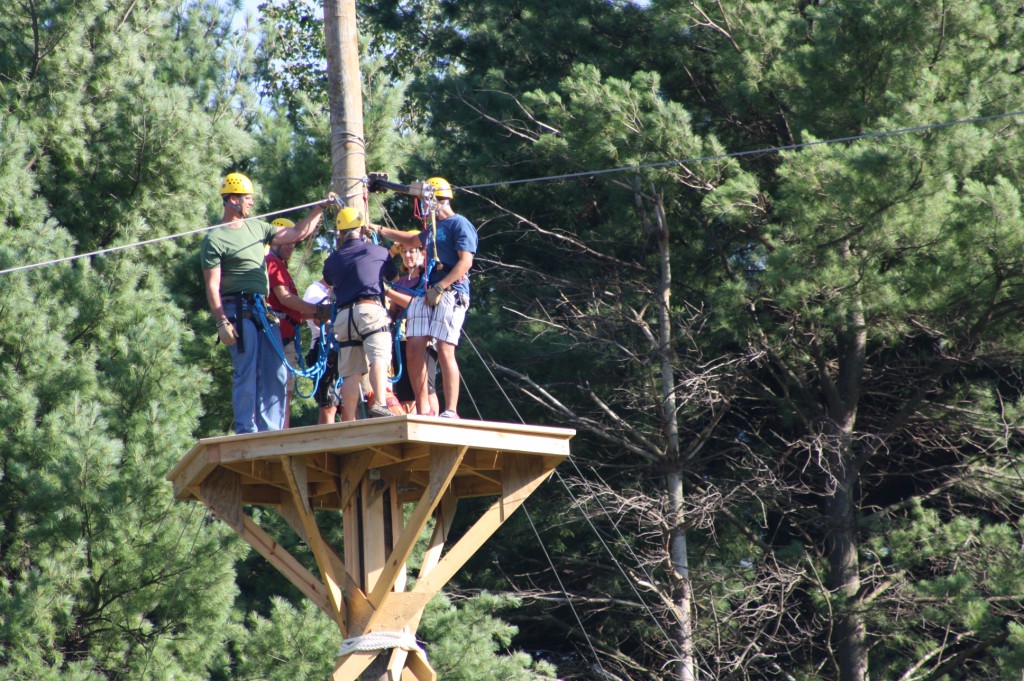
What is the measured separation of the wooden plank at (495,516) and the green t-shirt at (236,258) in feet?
6.21

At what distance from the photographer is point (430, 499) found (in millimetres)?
7461

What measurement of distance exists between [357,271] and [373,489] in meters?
1.26

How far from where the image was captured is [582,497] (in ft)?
45.7

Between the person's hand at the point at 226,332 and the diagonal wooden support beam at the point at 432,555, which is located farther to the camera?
the person's hand at the point at 226,332

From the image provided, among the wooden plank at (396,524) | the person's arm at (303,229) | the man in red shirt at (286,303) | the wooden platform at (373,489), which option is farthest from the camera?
the man in red shirt at (286,303)

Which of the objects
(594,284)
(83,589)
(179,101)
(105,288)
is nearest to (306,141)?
(179,101)

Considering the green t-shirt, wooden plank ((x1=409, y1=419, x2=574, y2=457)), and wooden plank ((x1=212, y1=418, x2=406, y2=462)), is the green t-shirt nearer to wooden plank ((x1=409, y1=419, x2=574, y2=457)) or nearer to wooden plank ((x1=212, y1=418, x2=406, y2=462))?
wooden plank ((x1=212, y1=418, x2=406, y2=462))

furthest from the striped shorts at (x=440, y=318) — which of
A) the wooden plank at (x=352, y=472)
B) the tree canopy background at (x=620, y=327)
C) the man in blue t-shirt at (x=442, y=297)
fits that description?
the tree canopy background at (x=620, y=327)

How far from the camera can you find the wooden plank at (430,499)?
→ 7395mm

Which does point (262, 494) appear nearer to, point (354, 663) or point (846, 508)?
point (354, 663)

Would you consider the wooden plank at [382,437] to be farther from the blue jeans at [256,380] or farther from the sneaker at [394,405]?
the sneaker at [394,405]

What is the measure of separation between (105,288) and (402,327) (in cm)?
417

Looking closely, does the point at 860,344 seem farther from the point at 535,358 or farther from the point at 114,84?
the point at 114,84

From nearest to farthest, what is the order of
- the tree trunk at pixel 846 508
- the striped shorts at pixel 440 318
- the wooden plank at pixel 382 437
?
the wooden plank at pixel 382 437, the striped shorts at pixel 440 318, the tree trunk at pixel 846 508
